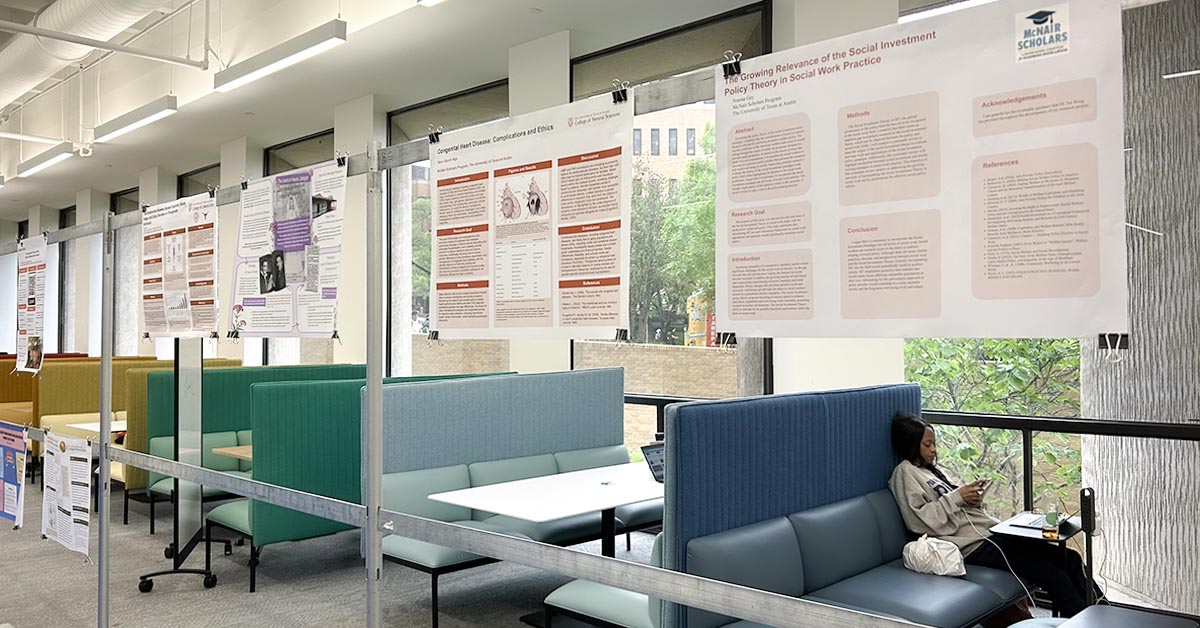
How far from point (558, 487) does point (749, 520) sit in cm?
111

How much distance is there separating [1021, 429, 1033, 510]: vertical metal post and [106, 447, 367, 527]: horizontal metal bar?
3.34m

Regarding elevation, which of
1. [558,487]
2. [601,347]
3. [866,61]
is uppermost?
[866,61]

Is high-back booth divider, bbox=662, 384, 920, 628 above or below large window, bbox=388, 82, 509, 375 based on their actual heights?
below

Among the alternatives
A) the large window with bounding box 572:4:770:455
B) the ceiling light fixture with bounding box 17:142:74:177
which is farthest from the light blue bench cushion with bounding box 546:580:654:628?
the ceiling light fixture with bounding box 17:142:74:177

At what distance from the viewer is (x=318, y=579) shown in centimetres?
500

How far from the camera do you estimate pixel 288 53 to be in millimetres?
6180

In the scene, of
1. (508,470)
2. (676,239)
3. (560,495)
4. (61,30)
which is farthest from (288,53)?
(560,495)

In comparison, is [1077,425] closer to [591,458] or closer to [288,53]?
[591,458]

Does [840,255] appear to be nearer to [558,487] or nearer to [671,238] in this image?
[558,487]

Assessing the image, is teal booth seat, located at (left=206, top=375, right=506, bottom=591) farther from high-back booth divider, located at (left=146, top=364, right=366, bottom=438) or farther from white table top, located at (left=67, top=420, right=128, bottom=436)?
white table top, located at (left=67, top=420, right=128, bottom=436)

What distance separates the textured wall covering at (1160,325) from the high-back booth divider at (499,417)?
9.07 feet

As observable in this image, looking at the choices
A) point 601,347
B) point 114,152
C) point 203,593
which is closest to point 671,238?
point 601,347

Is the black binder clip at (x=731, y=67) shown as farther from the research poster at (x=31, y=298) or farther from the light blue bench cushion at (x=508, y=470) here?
the research poster at (x=31, y=298)

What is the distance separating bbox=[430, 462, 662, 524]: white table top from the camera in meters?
3.53
